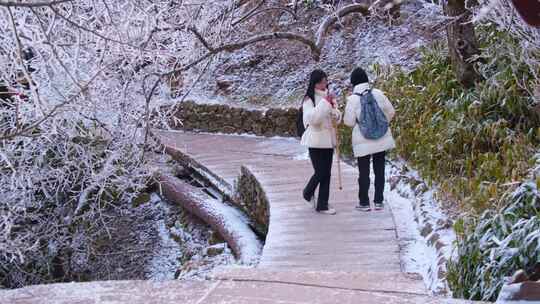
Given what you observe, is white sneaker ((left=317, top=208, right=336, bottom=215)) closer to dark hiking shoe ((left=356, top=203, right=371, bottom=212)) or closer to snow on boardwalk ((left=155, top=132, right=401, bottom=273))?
snow on boardwalk ((left=155, top=132, right=401, bottom=273))

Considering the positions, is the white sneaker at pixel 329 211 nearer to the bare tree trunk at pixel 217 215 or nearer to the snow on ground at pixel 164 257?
the bare tree trunk at pixel 217 215

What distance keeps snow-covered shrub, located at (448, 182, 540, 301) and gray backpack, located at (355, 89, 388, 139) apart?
1788 millimetres

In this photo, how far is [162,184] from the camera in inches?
459

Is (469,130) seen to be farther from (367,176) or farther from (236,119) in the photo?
(236,119)

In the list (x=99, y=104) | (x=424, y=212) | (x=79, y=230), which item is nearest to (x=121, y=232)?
(x=79, y=230)

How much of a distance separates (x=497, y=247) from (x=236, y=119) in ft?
34.0

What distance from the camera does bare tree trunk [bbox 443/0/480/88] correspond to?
353 inches

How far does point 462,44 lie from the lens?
9.15 meters

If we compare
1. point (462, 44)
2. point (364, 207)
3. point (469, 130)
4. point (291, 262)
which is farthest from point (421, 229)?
point (462, 44)

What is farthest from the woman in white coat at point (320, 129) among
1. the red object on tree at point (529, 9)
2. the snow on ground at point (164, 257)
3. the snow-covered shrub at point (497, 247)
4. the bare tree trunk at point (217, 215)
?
the red object on tree at point (529, 9)

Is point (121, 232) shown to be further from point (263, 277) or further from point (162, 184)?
point (263, 277)

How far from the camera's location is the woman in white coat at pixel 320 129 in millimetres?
6695

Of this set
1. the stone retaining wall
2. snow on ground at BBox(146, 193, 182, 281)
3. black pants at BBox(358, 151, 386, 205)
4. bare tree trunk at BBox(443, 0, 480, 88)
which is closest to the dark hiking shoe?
black pants at BBox(358, 151, 386, 205)

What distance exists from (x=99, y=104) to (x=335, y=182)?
305 centimetres
